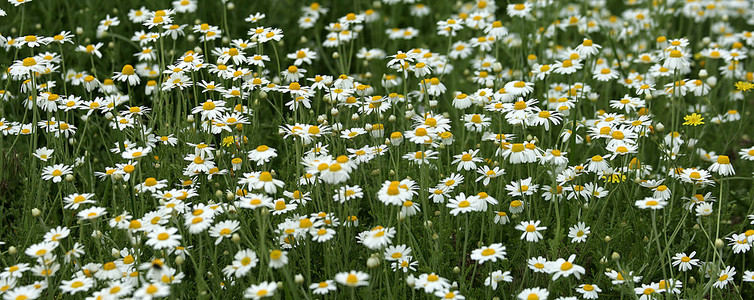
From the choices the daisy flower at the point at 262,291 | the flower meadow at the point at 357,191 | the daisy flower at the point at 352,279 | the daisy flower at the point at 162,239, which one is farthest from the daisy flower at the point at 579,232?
the daisy flower at the point at 162,239

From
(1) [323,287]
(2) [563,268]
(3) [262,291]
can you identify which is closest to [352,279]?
(1) [323,287]

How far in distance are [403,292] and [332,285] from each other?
40 centimetres

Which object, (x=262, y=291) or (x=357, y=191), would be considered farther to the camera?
(x=357, y=191)

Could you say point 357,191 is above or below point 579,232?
above

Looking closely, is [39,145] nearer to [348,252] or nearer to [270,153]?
[270,153]

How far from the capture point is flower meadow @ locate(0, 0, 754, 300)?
3.12 metres

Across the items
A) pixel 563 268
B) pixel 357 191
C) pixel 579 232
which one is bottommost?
pixel 579 232

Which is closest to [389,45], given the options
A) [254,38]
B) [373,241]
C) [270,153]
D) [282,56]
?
[282,56]

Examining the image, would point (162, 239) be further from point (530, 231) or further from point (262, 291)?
point (530, 231)

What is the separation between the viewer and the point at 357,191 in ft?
11.7

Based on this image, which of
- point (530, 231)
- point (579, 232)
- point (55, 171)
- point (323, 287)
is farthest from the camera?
point (55, 171)

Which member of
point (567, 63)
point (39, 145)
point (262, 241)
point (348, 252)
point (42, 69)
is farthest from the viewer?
point (39, 145)

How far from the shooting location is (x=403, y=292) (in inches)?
129

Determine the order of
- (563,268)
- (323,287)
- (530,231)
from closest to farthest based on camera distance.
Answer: (323,287) → (563,268) → (530,231)
